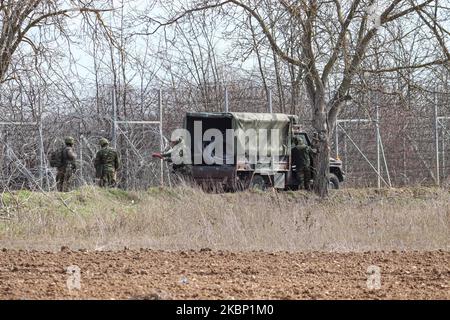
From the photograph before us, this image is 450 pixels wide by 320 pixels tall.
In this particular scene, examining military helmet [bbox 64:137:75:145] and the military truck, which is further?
the military truck

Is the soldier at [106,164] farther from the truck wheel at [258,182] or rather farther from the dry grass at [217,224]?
the dry grass at [217,224]

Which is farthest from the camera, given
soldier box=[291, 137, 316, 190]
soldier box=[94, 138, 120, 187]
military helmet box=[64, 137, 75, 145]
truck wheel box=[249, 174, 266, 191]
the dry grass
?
soldier box=[291, 137, 316, 190]

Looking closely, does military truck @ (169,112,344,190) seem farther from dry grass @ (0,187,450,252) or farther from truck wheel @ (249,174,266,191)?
dry grass @ (0,187,450,252)

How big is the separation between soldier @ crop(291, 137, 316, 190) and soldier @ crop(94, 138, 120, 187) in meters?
4.65

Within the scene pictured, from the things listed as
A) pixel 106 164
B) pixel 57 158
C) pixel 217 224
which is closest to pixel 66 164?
pixel 57 158

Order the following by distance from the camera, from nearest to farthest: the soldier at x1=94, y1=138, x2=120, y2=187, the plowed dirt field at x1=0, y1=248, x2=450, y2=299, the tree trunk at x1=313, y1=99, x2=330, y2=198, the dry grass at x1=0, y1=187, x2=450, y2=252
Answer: the plowed dirt field at x1=0, y1=248, x2=450, y2=299 → the dry grass at x1=0, y1=187, x2=450, y2=252 → the tree trunk at x1=313, y1=99, x2=330, y2=198 → the soldier at x1=94, y1=138, x2=120, y2=187

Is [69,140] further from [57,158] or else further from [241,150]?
[241,150]

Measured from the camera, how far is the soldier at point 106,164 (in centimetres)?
2278

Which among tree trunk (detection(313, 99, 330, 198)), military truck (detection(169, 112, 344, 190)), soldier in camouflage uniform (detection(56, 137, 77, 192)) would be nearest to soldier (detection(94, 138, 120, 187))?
soldier in camouflage uniform (detection(56, 137, 77, 192))

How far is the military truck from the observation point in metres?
22.8

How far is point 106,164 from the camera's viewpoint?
22.8 m
